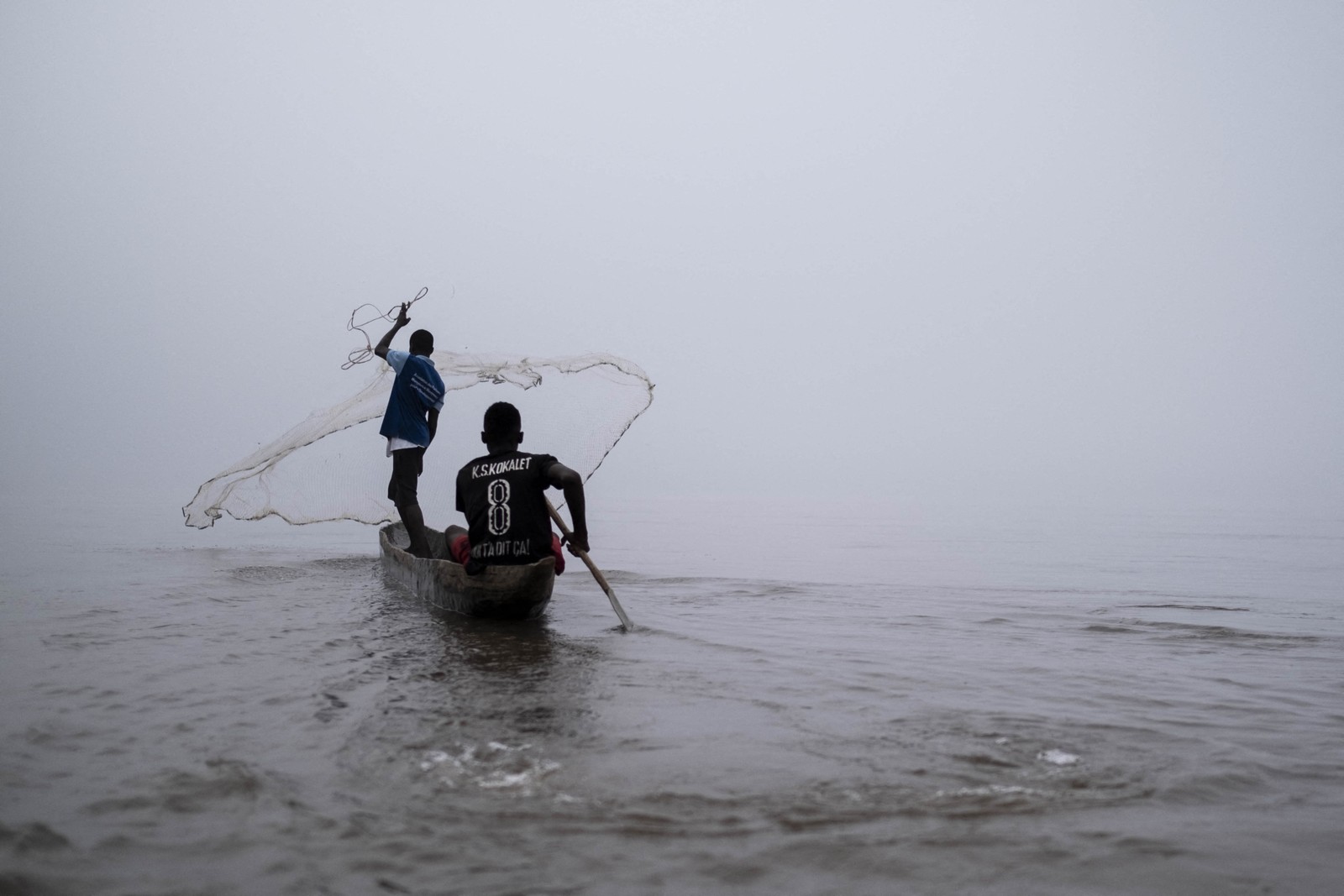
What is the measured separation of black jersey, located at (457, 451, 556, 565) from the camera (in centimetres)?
644

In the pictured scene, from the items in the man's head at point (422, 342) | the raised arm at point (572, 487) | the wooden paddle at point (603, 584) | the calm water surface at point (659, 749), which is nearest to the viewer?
the calm water surface at point (659, 749)

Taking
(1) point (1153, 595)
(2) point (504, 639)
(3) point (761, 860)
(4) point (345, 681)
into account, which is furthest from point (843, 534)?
(3) point (761, 860)

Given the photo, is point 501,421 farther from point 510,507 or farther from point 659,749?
point 659,749

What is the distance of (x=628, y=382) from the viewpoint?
9.99 metres

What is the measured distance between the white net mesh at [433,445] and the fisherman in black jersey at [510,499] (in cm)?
244

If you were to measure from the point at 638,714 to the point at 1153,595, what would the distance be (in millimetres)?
7713

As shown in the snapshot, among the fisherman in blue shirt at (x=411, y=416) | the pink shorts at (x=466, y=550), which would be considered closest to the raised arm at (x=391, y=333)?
the fisherman in blue shirt at (x=411, y=416)

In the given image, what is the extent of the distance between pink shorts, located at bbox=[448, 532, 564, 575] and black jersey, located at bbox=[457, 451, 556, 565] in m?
0.11

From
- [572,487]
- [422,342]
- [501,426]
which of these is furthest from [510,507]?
[422,342]

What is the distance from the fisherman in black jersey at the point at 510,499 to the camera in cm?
642

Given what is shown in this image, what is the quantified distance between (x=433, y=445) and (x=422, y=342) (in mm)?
1797

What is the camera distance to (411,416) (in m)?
8.92

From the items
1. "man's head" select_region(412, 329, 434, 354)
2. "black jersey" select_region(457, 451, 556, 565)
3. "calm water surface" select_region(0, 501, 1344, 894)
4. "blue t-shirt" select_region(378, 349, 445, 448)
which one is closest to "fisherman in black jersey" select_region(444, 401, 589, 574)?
"black jersey" select_region(457, 451, 556, 565)

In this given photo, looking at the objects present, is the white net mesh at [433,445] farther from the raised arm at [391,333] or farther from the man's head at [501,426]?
the man's head at [501,426]
